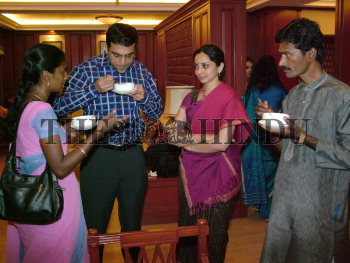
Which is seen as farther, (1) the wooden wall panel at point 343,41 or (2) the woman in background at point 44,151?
(1) the wooden wall panel at point 343,41

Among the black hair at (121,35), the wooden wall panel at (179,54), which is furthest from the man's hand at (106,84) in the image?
the wooden wall panel at (179,54)

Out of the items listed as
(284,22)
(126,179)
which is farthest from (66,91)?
(284,22)

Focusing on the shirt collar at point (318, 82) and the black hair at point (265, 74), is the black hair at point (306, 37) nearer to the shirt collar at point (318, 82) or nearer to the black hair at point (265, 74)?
the shirt collar at point (318, 82)

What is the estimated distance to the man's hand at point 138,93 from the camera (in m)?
1.90

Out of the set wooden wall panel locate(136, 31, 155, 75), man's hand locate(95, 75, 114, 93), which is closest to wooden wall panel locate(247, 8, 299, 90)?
wooden wall panel locate(136, 31, 155, 75)

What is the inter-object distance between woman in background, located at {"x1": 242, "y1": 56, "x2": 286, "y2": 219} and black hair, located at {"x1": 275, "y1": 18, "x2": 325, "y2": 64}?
6.38 feet

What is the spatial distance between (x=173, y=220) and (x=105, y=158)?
1.85 meters

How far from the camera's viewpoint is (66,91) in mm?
2010

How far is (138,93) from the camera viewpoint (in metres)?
1.92

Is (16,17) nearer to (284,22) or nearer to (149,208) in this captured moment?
(284,22)

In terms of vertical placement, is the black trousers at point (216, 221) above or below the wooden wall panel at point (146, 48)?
below

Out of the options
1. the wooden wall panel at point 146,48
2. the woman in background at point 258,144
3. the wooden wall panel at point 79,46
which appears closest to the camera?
the woman in background at point 258,144

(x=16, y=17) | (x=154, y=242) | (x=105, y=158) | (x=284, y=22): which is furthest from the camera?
(x=16, y=17)

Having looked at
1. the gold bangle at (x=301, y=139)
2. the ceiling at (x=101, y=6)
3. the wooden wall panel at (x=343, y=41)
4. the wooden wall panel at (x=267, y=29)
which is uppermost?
the ceiling at (x=101, y=6)
